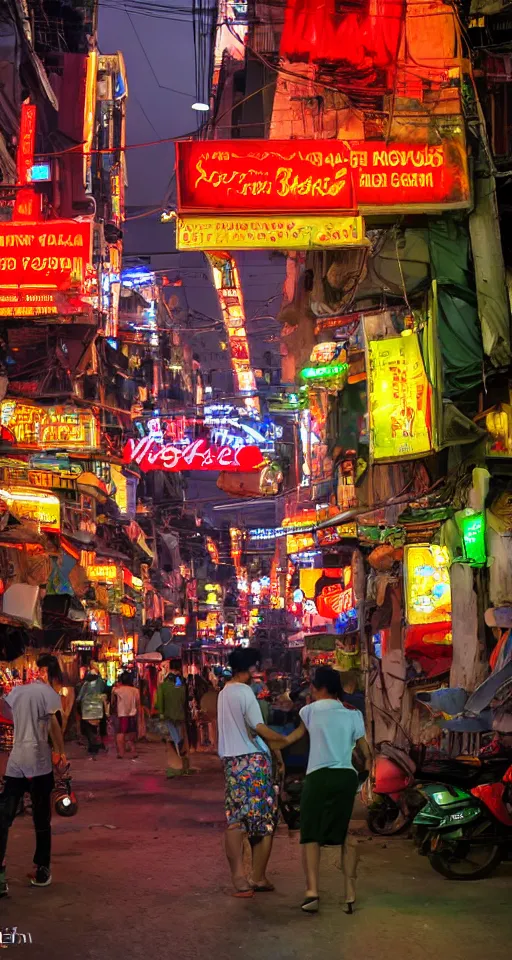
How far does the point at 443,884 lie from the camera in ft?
30.8

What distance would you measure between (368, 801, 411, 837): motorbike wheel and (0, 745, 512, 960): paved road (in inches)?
22.7

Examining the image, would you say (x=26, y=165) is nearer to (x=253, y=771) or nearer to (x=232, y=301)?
(x=232, y=301)

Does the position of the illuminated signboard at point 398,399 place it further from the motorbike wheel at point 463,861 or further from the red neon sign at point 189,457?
the red neon sign at point 189,457

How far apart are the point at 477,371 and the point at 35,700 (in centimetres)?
764

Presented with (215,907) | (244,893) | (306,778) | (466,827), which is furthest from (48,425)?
(215,907)

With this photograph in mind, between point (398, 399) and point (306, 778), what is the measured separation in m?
8.96

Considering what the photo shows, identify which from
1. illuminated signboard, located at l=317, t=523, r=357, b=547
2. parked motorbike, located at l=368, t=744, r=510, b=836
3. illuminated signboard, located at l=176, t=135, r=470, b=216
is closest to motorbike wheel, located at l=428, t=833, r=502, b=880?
parked motorbike, located at l=368, t=744, r=510, b=836

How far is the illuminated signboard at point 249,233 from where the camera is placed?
41.4 ft

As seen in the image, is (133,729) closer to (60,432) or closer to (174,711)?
(174,711)

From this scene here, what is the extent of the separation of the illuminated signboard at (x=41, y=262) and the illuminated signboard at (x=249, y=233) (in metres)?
7.59

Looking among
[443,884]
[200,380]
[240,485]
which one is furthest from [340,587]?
[200,380]

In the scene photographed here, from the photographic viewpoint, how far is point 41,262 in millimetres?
19953

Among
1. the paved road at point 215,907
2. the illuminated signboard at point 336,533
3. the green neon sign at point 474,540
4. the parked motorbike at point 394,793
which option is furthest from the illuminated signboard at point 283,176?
the illuminated signboard at point 336,533

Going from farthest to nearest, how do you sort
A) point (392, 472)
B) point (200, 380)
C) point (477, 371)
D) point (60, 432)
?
point (200, 380), point (60, 432), point (392, 472), point (477, 371)
